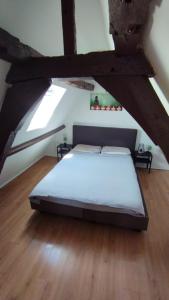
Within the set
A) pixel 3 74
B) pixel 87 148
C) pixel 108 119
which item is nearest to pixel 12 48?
pixel 3 74

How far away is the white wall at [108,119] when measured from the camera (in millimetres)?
4320

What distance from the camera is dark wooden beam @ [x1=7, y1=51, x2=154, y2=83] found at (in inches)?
50.8

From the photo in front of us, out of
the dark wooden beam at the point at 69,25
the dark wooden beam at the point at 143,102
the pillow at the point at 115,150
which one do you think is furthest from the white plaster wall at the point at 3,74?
the pillow at the point at 115,150

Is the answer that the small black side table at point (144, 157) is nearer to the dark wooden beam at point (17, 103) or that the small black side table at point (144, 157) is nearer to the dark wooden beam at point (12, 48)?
the dark wooden beam at point (17, 103)

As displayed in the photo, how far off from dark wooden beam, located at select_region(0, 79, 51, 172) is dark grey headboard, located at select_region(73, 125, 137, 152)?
284 centimetres

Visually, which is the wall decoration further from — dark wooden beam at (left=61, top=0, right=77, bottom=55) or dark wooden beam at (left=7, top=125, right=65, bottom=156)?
dark wooden beam at (left=61, top=0, right=77, bottom=55)

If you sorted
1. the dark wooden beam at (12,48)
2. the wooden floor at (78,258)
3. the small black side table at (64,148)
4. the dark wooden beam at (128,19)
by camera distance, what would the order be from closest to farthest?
the dark wooden beam at (128,19) < the dark wooden beam at (12,48) < the wooden floor at (78,258) < the small black side table at (64,148)

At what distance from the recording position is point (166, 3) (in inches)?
26.3

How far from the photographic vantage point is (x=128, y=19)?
33.3 inches

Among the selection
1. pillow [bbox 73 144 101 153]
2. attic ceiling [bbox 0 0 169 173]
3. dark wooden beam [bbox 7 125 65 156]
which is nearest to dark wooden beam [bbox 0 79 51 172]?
attic ceiling [bbox 0 0 169 173]

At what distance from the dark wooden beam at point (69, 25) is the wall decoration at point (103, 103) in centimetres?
291

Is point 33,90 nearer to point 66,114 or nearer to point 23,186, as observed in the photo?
point 23,186

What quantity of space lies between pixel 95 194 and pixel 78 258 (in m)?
0.79

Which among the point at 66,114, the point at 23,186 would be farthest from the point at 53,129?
the point at 23,186
